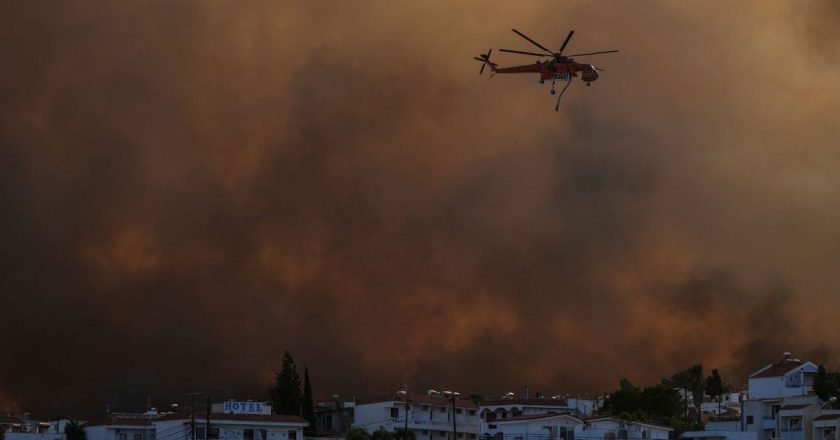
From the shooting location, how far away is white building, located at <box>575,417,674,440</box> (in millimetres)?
126688

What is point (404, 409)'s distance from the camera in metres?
133

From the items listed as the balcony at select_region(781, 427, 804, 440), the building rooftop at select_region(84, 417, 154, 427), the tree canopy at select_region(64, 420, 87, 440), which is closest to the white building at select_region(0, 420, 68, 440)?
the tree canopy at select_region(64, 420, 87, 440)

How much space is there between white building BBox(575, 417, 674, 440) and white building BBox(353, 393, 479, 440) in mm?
11323

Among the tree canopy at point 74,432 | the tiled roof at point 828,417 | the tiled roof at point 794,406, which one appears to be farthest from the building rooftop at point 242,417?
the tiled roof at point 828,417

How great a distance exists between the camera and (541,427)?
125688 mm

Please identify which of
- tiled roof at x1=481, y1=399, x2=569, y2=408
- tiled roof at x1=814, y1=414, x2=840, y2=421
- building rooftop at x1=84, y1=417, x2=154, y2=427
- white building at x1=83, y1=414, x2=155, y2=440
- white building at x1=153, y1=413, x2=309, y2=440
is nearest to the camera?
white building at x1=153, y1=413, x2=309, y2=440

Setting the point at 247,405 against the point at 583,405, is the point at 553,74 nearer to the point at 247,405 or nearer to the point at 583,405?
the point at 247,405

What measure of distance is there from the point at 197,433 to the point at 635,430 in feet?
118

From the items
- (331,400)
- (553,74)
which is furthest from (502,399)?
(553,74)

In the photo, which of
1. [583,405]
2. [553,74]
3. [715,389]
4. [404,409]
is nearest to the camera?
[553,74]

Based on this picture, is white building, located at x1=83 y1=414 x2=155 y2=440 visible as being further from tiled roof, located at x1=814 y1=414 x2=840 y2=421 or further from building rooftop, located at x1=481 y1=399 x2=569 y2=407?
tiled roof, located at x1=814 y1=414 x2=840 y2=421

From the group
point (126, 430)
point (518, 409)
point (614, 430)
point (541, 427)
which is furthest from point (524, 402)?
point (126, 430)

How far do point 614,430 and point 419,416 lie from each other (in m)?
17.3

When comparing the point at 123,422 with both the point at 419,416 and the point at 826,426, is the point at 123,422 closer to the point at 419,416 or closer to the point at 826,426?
the point at 419,416
